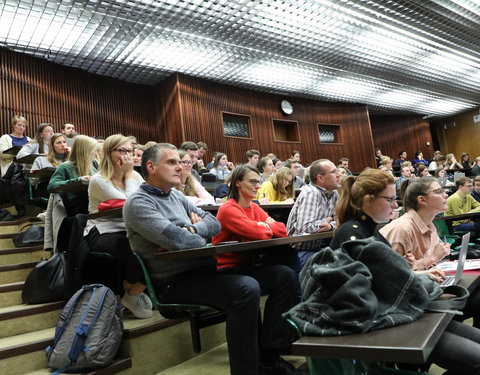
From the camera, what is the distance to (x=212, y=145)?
26.4 feet

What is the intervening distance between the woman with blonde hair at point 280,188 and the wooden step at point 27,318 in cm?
222

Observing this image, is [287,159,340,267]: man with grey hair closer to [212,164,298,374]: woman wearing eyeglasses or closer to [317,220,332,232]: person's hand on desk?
[317,220,332,232]: person's hand on desk

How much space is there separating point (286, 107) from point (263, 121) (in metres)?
0.80

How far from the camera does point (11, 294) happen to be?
8.11ft

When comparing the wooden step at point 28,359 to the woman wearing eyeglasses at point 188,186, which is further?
the woman wearing eyeglasses at point 188,186

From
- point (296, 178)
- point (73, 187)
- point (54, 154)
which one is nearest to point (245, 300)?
point (73, 187)

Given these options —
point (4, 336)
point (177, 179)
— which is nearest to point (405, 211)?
point (177, 179)

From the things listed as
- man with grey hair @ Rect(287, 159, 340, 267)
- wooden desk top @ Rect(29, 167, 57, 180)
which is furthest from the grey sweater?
wooden desk top @ Rect(29, 167, 57, 180)

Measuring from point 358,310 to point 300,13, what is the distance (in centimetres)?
562

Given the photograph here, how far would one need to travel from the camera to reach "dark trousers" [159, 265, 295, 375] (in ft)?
5.09

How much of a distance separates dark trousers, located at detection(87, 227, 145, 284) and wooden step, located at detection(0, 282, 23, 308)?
0.65 meters

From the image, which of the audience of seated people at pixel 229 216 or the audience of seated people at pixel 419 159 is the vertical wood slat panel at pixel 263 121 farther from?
the audience of seated people at pixel 229 216

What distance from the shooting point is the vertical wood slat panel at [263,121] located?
7.77 metres

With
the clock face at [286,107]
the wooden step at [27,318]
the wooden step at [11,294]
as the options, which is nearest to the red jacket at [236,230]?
the wooden step at [27,318]
